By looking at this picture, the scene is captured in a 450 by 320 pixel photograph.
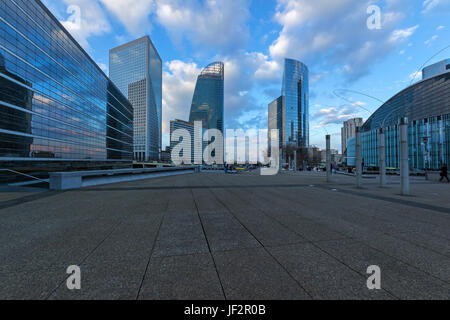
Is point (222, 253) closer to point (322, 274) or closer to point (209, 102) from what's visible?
point (322, 274)

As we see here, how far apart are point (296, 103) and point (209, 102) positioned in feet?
194

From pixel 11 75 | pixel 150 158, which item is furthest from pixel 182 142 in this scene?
pixel 11 75

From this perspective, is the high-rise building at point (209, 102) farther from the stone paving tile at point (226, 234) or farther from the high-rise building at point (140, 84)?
the stone paving tile at point (226, 234)

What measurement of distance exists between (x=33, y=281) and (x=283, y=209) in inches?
245

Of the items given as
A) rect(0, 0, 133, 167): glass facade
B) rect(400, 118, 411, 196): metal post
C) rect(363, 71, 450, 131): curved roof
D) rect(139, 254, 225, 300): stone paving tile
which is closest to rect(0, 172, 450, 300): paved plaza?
rect(139, 254, 225, 300): stone paving tile

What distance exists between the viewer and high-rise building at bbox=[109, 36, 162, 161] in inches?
5143

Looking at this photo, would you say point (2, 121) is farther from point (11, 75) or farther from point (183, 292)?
point (183, 292)

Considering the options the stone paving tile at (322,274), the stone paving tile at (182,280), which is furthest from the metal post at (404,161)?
the stone paving tile at (182,280)

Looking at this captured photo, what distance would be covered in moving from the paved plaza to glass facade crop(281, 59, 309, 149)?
93766 mm

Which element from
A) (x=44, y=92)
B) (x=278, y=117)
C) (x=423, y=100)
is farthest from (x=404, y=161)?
(x=278, y=117)

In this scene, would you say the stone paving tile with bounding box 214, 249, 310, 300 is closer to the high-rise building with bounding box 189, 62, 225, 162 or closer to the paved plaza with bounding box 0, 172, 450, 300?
the paved plaza with bounding box 0, 172, 450, 300

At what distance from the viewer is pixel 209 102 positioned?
12800 cm

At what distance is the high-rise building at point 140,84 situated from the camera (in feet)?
429

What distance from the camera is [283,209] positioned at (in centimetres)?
642
